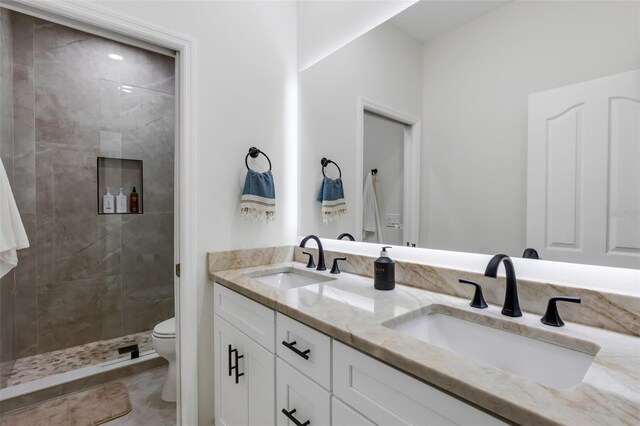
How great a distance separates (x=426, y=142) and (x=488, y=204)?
14.7 inches

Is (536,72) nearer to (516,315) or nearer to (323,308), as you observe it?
(516,315)

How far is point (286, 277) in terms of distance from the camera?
5.51ft

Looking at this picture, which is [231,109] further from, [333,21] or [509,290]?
[509,290]

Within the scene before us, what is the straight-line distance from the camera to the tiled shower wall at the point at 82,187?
2234 mm

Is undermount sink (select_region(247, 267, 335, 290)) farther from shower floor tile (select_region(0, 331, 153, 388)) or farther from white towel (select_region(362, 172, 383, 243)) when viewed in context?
shower floor tile (select_region(0, 331, 153, 388))

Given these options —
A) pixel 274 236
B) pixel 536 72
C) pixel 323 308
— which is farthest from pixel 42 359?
pixel 536 72

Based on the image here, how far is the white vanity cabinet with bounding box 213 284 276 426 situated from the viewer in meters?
1.12

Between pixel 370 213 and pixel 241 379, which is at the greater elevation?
pixel 370 213

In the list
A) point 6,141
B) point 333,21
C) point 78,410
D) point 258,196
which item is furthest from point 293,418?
point 6,141

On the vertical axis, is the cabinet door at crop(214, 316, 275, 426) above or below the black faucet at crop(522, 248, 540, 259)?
below

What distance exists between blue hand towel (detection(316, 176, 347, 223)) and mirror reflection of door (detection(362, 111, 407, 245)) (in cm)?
19

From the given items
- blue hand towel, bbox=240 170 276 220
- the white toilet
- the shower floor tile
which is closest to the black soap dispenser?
blue hand towel, bbox=240 170 276 220

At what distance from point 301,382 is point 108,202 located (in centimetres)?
247

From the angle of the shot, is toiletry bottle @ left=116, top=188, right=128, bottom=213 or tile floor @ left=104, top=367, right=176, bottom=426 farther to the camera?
toiletry bottle @ left=116, top=188, right=128, bottom=213
